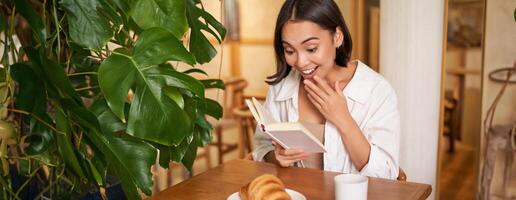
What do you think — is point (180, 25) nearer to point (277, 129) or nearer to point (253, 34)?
point (277, 129)

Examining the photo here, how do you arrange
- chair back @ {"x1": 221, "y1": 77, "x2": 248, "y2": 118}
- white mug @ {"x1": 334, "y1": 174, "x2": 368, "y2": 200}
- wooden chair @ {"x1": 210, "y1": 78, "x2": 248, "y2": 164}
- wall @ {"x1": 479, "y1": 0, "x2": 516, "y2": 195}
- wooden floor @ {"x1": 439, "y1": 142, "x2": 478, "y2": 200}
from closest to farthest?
white mug @ {"x1": 334, "y1": 174, "x2": 368, "y2": 200} → wall @ {"x1": 479, "y1": 0, "x2": 516, "y2": 195} → wooden floor @ {"x1": 439, "y1": 142, "x2": 478, "y2": 200} → wooden chair @ {"x1": 210, "y1": 78, "x2": 248, "y2": 164} → chair back @ {"x1": 221, "y1": 77, "x2": 248, "y2": 118}

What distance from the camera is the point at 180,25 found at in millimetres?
1094

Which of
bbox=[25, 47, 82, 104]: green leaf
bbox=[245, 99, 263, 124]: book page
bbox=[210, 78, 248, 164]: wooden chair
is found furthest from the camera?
bbox=[210, 78, 248, 164]: wooden chair

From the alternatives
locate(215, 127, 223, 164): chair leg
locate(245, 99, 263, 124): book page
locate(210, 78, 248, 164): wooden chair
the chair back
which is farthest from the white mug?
the chair back

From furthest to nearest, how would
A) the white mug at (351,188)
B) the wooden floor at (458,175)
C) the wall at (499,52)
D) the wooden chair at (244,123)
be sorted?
the wooden chair at (244,123), the wooden floor at (458,175), the wall at (499,52), the white mug at (351,188)

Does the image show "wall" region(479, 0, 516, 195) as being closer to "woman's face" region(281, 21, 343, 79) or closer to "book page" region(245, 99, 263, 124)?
"woman's face" region(281, 21, 343, 79)

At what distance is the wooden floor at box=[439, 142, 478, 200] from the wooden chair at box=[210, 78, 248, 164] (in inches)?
70.1

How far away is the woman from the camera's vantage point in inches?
64.3

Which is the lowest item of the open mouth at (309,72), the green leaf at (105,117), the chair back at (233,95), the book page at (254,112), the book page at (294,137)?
the chair back at (233,95)

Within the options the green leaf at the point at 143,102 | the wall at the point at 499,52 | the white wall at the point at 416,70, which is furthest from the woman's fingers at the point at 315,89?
the wall at the point at 499,52

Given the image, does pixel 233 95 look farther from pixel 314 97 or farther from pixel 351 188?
pixel 351 188

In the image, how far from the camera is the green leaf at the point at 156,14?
1073mm

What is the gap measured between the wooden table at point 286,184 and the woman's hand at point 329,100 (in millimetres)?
209

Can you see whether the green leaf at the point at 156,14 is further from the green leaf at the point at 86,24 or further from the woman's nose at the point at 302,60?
the woman's nose at the point at 302,60
